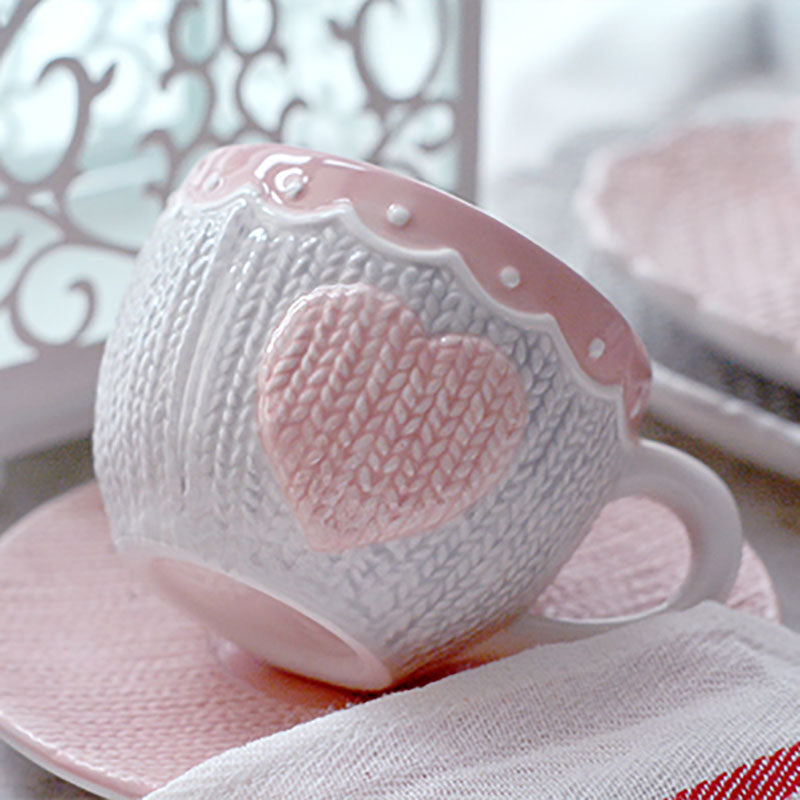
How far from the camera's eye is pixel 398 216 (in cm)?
32

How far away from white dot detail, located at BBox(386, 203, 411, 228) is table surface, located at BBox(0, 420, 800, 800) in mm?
222

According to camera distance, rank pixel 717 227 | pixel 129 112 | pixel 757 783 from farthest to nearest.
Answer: pixel 717 227
pixel 129 112
pixel 757 783

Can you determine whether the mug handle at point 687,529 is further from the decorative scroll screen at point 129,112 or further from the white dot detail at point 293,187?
the decorative scroll screen at point 129,112

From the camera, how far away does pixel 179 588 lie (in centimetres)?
37

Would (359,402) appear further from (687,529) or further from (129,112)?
(129,112)

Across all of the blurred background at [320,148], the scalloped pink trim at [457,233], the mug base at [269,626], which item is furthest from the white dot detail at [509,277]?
the blurred background at [320,148]

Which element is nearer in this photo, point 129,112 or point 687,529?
point 687,529

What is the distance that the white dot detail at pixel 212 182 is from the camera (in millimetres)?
347

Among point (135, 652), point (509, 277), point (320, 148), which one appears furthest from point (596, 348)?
point (320, 148)

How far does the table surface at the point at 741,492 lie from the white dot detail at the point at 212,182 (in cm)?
21

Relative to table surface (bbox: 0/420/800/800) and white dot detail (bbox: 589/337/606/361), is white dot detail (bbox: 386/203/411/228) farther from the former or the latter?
table surface (bbox: 0/420/800/800)

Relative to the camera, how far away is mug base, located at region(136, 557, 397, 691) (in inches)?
13.7

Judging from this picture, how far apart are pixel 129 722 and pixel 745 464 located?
292mm

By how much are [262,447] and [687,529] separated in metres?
0.14
